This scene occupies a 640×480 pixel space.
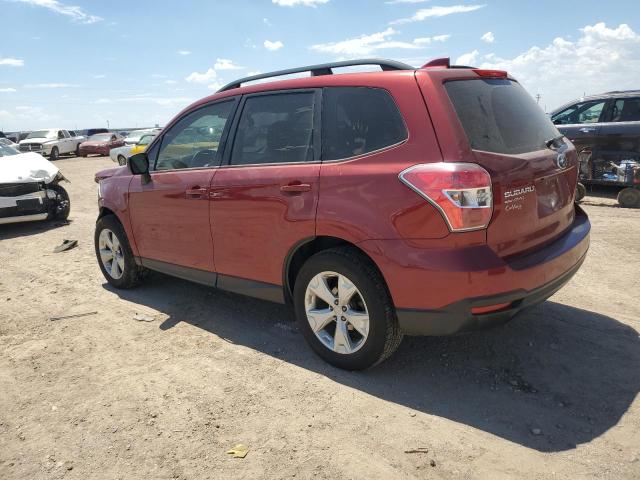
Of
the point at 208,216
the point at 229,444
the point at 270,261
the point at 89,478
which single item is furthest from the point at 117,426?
the point at 208,216

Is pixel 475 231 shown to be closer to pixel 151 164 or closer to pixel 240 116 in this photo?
pixel 240 116

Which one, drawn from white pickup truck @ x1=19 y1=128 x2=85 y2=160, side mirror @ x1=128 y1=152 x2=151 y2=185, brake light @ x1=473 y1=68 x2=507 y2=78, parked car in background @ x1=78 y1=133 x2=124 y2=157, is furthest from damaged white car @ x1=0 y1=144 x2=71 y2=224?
parked car in background @ x1=78 y1=133 x2=124 y2=157

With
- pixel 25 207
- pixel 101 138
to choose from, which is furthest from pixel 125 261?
pixel 101 138

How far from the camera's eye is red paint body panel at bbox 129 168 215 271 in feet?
13.9

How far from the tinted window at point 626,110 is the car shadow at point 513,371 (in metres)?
6.65

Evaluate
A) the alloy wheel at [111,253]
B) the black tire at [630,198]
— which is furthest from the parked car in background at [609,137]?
the alloy wheel at [111,253]

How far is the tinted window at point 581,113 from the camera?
9797 mm

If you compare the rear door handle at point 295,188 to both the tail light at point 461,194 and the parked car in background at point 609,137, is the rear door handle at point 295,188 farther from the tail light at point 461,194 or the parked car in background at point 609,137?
the parked car in background at point 609,137

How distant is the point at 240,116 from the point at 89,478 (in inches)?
104

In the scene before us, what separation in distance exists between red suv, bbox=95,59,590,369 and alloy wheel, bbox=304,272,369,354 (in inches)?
0.4

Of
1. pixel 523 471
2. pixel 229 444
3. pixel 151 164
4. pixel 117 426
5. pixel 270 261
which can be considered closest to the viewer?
pixel 523 471

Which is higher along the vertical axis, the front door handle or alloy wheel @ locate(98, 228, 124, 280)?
the front door handle

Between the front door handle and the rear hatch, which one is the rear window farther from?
the front door handle

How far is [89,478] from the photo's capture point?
2.57 metres
